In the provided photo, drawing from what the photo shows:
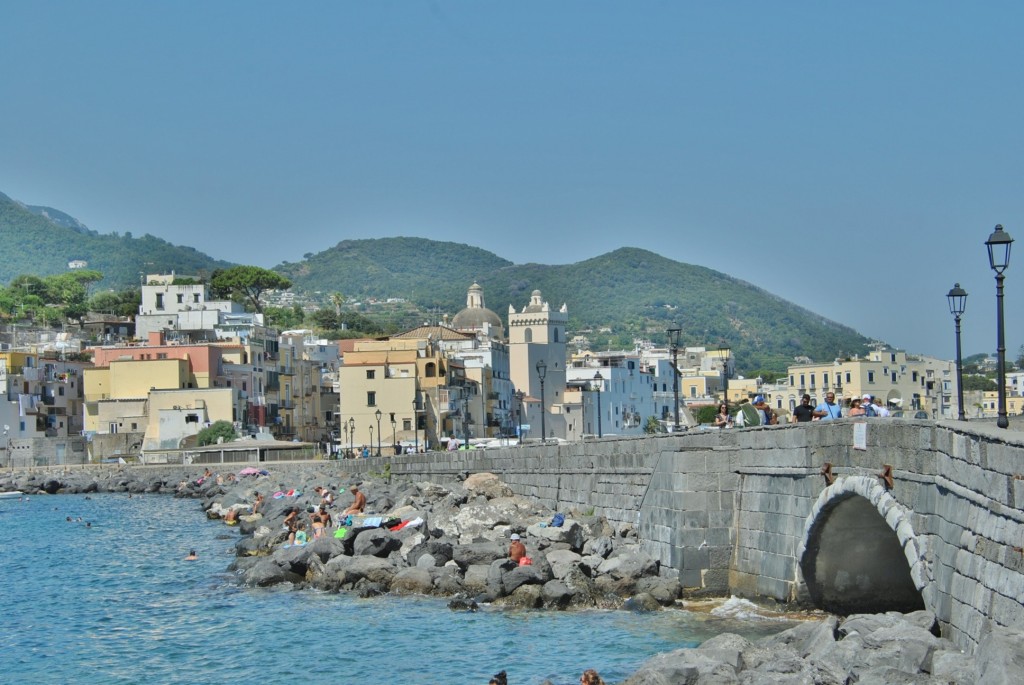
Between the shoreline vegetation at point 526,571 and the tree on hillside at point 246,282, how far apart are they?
8172cm

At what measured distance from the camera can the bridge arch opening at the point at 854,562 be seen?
1892 cm

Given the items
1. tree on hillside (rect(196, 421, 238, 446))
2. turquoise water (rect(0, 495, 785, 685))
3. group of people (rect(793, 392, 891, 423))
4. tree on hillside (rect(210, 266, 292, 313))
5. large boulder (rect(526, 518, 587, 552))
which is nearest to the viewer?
turquoise water (rect(0, 495, 785, 685))

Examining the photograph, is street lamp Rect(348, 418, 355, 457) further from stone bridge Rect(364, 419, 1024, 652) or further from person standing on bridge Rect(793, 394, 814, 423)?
person standing on bridge Rect(793, 394, 814, 423)

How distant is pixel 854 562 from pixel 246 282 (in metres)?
121

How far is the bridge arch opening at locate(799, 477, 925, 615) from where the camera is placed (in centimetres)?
1892

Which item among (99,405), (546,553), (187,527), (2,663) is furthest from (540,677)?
(99,405)

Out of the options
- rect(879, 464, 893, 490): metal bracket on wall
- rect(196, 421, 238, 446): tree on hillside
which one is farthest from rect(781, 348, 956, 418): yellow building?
rect(879, 464, 893, 490): metal bracket on wall

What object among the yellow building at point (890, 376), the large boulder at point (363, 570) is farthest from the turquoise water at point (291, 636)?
the yellow building at point (890, 376)

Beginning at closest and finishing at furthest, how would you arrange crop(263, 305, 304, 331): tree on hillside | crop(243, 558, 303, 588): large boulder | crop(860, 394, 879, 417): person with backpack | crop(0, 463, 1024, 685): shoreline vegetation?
crop(0, 463, 1024, 685): shoreline vegetation → crop(860, 394, 879, 417): person with backpack → crop(243, 558, 303, 588): large boulder → crop(263, 305, 304, 331): tree on hillside

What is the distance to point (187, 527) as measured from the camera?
47656mm

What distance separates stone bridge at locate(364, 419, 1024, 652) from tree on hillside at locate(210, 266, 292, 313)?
111 m

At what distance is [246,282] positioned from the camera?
13638 centimetres

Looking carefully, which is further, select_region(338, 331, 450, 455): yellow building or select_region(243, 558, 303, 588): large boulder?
select_region(338, 331, 450, 455): yellow building

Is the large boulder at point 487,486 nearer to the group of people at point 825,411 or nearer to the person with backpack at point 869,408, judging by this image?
the group of people at point 825,411
